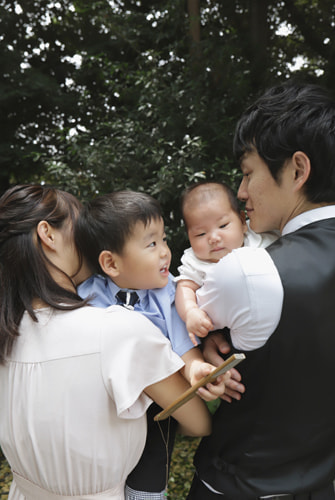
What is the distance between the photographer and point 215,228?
190 cm

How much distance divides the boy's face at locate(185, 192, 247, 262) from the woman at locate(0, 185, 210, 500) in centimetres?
61

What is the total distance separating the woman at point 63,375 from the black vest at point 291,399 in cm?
16

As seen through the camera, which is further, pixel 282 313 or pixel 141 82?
pixel 141 82

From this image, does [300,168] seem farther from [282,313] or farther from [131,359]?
[131,359]

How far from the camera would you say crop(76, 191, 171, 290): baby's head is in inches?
64.0

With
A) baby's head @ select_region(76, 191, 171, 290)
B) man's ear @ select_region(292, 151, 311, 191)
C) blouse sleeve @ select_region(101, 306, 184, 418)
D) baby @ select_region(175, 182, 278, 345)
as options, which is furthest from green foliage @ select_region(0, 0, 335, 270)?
blouse sleeve @ select_region(101, 306, 184, 418)

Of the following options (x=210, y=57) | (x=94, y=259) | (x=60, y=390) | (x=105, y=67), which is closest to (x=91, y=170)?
(x=105, y=67)

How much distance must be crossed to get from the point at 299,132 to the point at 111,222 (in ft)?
2.33

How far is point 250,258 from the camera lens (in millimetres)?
1180

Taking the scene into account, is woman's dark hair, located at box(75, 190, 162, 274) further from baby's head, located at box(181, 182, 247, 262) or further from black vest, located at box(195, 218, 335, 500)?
black vest, located at box(195, 218, 335, 500)

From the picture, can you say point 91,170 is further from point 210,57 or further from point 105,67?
point 210,57

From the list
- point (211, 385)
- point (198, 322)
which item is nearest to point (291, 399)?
point (211, 385)

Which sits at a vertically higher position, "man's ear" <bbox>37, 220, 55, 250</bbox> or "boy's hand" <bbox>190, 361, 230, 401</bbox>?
"man's ear" <bbox>37, 220, 55, 250</bbox>

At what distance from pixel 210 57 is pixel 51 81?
7.37 feet
